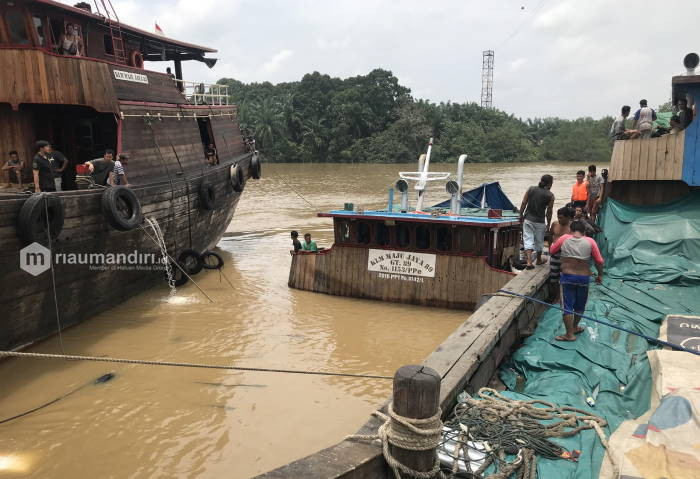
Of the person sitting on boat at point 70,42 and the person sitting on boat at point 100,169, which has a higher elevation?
the person sitting on boat at point 70,42

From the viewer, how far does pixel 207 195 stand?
42.7ft

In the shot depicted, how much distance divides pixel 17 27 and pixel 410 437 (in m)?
10.9

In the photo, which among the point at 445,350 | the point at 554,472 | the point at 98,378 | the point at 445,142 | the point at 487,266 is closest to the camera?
the point at 554,472

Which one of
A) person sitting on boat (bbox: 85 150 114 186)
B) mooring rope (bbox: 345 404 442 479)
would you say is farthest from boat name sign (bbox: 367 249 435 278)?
mooring rope (bbox: 345 404 442 479)

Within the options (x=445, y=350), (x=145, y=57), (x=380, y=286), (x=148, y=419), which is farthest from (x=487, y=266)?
(x=145, y=57)

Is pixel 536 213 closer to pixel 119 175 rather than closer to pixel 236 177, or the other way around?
pixel 119 175

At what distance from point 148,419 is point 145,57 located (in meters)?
14.0

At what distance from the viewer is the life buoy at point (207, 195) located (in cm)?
1291

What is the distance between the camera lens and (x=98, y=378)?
299 inches

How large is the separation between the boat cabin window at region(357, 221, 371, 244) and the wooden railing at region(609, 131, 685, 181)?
16.0 ft

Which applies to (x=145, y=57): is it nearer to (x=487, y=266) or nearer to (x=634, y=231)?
(x=487, y=266)

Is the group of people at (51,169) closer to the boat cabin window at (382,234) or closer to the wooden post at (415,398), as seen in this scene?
the boat cabin window at (382,234)

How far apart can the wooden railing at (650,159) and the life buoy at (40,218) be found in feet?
32.0

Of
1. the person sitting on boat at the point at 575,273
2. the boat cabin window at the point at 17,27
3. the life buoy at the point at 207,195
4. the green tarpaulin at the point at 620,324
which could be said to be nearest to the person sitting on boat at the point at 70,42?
the boat cabin window at the point at 17,27
